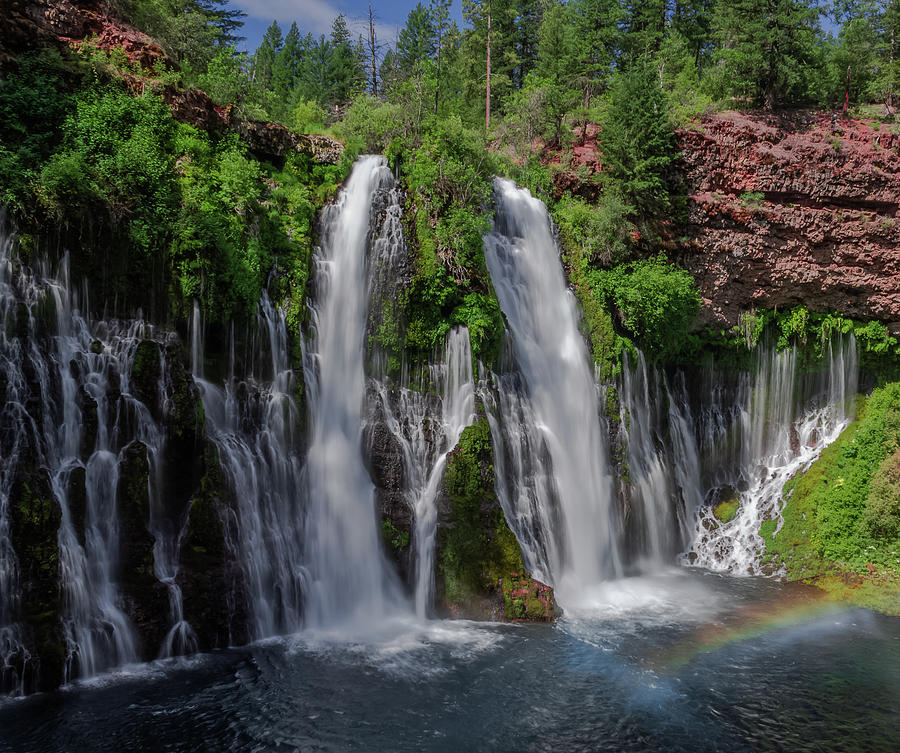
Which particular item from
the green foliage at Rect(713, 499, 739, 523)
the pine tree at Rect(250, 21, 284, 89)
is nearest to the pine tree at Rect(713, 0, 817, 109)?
the green foliage at Rect(713, 499, 739, 523)

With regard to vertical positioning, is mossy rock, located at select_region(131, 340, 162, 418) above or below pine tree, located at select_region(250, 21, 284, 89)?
below

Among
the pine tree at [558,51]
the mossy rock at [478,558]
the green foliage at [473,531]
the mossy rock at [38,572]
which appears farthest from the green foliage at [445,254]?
the pine tree at [558,51]

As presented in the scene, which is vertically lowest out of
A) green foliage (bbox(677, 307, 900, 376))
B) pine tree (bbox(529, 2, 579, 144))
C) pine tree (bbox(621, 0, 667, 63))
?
green foliage (bbox(677, 307, 900, 376))

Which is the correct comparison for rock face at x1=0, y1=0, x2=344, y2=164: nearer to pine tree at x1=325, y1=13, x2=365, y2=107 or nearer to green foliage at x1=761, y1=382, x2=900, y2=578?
green foliage at x1=761, y1=382, x2=900, y2=578

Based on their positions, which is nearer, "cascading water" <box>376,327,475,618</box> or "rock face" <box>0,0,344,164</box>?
"rock face" <box>0,0,344,164</box>

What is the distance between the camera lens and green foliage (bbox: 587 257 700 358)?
19.2 metres

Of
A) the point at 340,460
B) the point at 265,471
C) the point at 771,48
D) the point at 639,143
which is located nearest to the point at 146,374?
the point at 265,471

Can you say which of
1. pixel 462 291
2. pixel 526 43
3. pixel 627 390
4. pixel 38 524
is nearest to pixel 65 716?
pixel 38 524

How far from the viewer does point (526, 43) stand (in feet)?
138

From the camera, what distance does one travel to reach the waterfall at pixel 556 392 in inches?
619

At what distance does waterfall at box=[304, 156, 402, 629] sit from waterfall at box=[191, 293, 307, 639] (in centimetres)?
38

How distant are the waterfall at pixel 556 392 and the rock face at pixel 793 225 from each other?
569cm

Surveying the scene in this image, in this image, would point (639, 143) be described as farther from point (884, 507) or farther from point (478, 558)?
point (478, 558)

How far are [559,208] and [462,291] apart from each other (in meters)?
6.91
